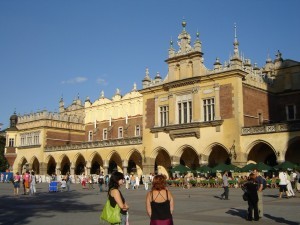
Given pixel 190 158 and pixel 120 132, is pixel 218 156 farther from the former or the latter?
pixel 120 132

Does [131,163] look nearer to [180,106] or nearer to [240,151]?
[180,106]

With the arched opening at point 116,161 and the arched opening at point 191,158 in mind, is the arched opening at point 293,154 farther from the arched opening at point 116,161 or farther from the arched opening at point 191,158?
the arched opening at point 116,161

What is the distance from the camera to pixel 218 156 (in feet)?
129

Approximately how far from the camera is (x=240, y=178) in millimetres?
33219

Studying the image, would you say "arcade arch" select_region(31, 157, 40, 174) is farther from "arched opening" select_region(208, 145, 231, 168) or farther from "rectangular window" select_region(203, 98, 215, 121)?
"rectangular window" select_region(203, 98, 215, 121)

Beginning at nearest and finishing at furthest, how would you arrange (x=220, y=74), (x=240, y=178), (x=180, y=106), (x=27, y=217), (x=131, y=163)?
(x=27, y=217) → (x=240, y=178) → (x=220, y=74) → (x=180, y=106) → (x=131, y=163)

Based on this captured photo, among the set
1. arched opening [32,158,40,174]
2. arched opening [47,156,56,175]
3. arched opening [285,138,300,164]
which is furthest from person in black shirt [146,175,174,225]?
arched opening [32,158,40,174]

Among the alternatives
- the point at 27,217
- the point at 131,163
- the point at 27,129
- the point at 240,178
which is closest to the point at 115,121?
the point at 131,163

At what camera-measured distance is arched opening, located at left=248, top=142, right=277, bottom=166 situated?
1439 inches

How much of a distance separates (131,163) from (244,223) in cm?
3840

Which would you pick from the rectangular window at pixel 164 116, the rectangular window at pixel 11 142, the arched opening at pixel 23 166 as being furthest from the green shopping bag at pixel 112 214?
the rectangular window at pixel 11 142

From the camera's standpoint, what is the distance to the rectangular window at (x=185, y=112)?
39.4 meters

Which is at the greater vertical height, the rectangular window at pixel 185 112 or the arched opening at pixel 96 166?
the rectangular window at pixel 185 112

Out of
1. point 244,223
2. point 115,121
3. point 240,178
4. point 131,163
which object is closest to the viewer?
point 244,223
